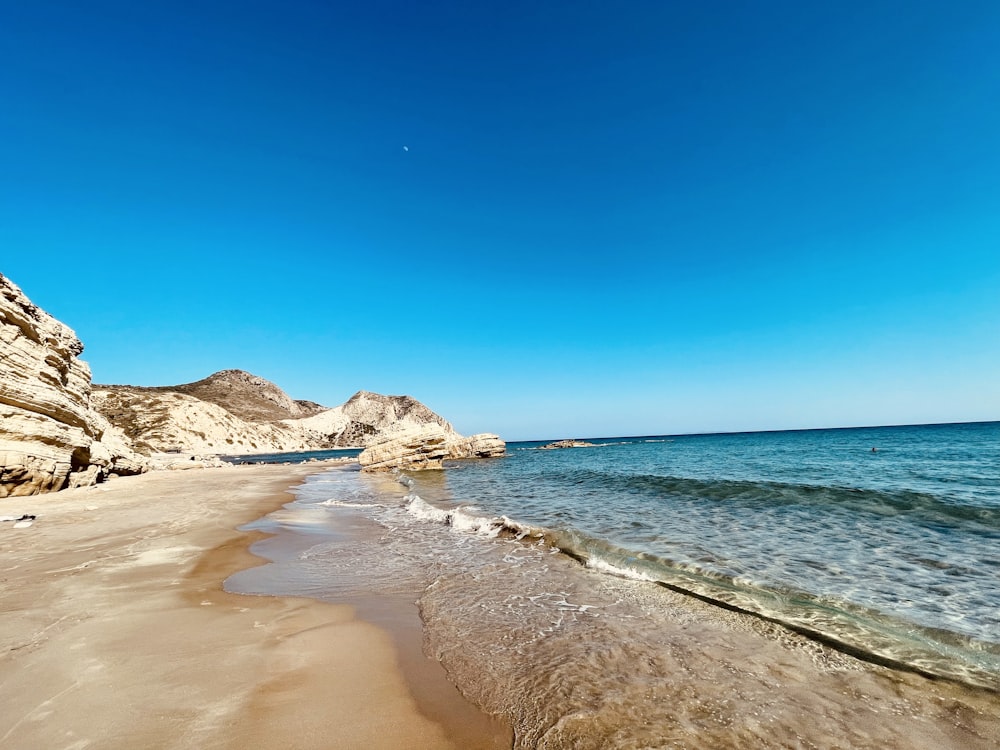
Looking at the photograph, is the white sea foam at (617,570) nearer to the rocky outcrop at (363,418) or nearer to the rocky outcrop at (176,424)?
the rocky outcrop at (176,424)

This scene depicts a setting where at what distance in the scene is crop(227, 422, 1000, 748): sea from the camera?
3.77 metres

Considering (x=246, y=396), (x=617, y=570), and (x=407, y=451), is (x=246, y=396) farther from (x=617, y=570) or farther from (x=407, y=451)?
(x=617, y=570)

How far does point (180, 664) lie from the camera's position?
4129 mm

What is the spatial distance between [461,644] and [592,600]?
2386mm

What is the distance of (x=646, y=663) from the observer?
4.49m

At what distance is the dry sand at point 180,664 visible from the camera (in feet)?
10.2

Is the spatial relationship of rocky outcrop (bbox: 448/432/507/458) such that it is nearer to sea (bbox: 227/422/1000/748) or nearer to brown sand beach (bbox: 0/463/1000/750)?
sea (bbox: 227/422/1000/748)

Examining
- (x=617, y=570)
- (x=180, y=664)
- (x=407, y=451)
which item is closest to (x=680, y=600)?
(x=617, y=570)

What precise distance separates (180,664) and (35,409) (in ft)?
61.1

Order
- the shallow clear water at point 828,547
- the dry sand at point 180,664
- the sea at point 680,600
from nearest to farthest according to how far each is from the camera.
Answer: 1. the dry sand at point 180,664
2. the sea at point 680,600
3. the shallow clear water at point 828,547

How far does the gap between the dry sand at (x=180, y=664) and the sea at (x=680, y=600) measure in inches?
32.6

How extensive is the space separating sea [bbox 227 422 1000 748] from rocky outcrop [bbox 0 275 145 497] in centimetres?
1016

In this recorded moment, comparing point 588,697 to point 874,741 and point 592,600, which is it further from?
point 592,600

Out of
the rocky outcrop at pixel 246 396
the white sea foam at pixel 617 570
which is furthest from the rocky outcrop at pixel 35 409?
the rocky outcrop at pixel 246 396
